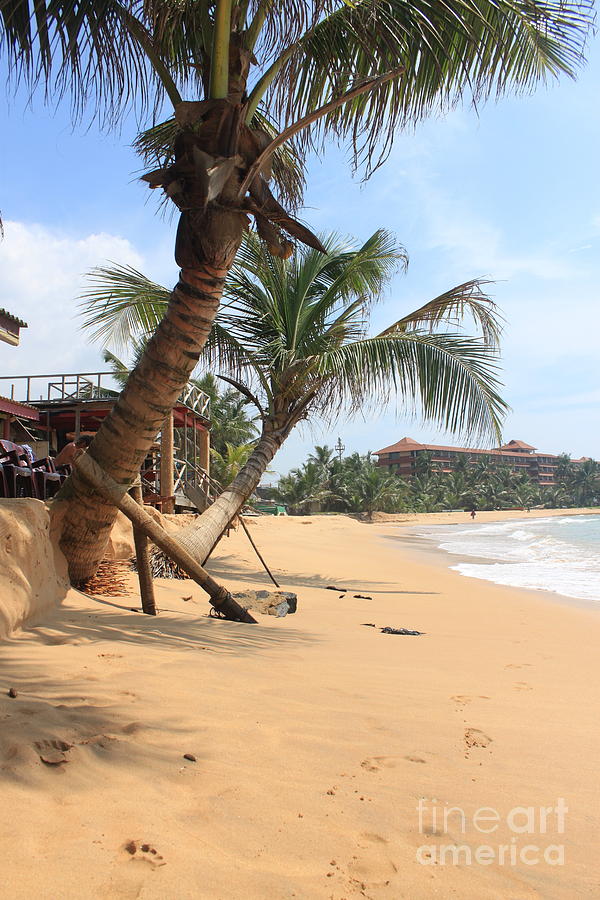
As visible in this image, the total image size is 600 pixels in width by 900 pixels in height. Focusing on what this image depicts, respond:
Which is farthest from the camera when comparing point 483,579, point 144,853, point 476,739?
point 483,579

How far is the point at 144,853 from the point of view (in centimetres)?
150

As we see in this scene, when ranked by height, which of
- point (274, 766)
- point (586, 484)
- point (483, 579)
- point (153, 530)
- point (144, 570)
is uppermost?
point (586, 484)

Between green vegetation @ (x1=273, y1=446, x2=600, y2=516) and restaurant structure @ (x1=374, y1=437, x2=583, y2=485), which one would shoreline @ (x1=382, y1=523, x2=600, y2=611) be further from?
restaurant structure @ (x1=374, y1=437, x2=583, y2=485)

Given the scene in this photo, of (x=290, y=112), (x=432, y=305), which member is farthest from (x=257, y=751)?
(x=432, y=305)

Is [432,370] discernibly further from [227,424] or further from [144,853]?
[227,424]

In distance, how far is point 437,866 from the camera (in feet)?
5.29

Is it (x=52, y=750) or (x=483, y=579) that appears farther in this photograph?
(x=483, y=579)

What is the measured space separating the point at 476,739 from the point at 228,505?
484cm

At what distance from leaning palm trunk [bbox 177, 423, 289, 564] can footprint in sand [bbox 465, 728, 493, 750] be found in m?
3.65

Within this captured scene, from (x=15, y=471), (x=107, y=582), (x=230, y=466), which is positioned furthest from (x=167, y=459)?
(x=230, y=466)

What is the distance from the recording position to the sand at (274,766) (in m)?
1.49

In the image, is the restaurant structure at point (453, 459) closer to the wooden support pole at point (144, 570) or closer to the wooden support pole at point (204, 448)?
the wooden support pole at point (204, 448)

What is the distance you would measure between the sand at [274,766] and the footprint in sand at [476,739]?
0.03m

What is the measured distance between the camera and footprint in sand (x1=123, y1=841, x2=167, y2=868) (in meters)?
1.47
